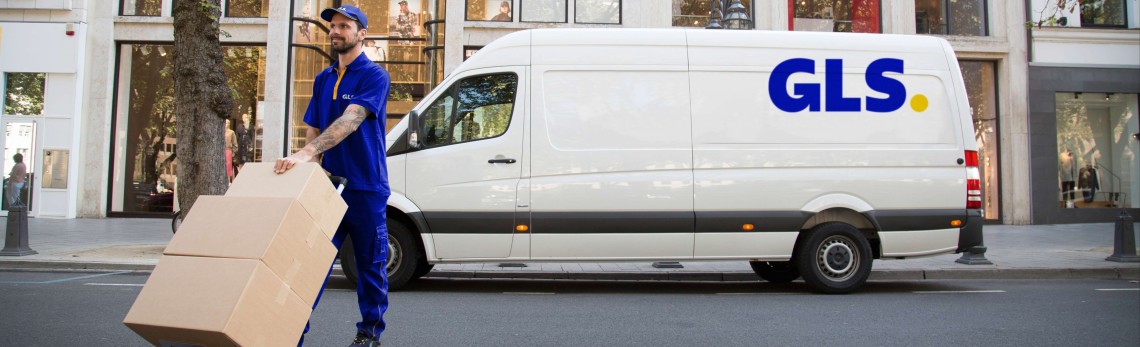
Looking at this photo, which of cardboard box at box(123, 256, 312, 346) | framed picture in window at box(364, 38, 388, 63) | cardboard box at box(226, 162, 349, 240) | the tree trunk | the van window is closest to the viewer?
cardboard box at box(123, 256, 312, 346)

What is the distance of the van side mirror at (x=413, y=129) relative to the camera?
20.7ft

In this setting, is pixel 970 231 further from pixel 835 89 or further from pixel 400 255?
pixel 400 255

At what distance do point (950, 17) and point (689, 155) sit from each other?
13.4 metres

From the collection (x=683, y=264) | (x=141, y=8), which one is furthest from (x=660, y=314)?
(x=141, y=8)

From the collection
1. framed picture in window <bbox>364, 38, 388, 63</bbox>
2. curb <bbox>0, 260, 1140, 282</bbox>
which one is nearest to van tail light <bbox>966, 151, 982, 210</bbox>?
curb <bbox>0, 260, 1140, 282</bbox>

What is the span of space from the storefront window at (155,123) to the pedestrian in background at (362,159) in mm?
14209

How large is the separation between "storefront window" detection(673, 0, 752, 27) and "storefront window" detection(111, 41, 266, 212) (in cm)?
918

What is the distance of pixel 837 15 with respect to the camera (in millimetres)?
17516

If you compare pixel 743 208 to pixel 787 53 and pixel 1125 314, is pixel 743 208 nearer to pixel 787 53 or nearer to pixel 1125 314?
pixel 787 53

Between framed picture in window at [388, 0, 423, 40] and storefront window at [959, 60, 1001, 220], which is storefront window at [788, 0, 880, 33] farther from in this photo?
→ framed picture in window at [388, 0, 423, 40]

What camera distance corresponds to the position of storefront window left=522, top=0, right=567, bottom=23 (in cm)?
1670

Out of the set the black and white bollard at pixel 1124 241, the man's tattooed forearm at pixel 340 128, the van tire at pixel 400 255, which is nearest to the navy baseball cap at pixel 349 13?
the man's tattooed forearm at pixel 340 128

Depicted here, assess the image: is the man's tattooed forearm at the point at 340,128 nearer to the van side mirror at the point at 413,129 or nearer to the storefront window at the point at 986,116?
the van side mirror at the point at 413,129

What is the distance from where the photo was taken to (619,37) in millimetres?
7082
